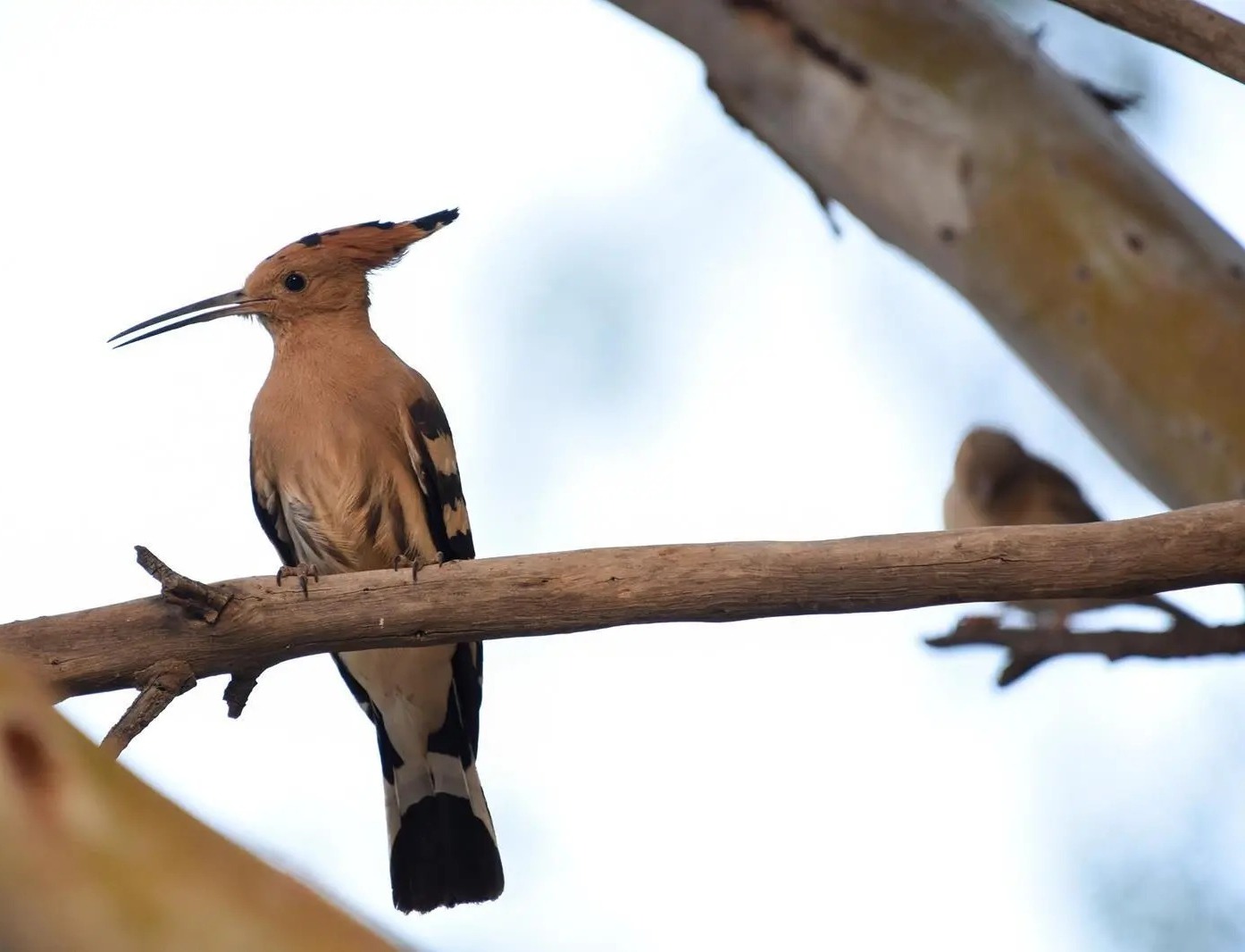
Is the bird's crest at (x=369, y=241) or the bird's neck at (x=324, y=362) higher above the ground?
the bird's crest at (x=369, y=241)

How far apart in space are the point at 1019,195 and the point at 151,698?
1.61 meters

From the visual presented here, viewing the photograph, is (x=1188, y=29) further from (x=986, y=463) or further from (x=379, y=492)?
(x=379, y=492)

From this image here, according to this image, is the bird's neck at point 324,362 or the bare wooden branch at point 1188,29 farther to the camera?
the bird's neck at point 324,362

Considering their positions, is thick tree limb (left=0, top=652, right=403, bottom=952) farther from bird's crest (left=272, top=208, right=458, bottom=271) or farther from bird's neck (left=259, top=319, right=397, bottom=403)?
bird's crest (left=272, top=208, right=458, bottom=271)

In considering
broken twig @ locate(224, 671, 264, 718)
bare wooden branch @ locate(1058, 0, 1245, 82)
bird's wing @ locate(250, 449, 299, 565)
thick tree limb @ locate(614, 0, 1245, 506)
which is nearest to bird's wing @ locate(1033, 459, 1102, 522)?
thick tree limb @ locate(614, 0, 1245, 506)

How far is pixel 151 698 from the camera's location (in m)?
1.82

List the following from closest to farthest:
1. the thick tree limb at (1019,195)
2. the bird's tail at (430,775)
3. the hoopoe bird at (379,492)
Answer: the thick tree limb at (1019,195)
the hoopoe bird at (379,492)
the bird's tail at (430,775)

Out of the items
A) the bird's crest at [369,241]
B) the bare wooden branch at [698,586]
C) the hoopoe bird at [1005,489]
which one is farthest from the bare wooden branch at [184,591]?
the hoopoe bird at [1005,489]

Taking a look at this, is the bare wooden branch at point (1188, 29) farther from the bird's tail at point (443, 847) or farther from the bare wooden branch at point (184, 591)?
the bird's tail at point (443, 847)

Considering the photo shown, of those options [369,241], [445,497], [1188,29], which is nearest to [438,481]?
[445,497]

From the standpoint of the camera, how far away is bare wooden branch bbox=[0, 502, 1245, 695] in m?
1.80

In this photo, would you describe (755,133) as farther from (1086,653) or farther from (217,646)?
(217,646)

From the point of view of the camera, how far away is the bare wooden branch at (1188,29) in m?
2.06

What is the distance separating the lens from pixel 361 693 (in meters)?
3.01
